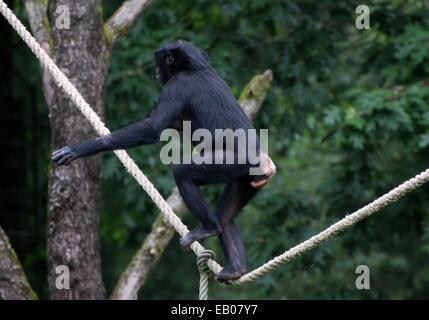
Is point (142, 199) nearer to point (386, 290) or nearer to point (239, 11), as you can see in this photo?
point (239, 11)

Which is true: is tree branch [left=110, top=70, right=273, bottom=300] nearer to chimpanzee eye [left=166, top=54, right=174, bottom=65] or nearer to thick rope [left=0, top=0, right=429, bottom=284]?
chimpanzee eye [left=166, top=54, right=174, bottom=65]

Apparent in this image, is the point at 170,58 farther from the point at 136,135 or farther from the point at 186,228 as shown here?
the point at 186,228

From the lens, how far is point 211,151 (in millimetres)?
5828

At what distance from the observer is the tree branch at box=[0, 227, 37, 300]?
716 centimetres

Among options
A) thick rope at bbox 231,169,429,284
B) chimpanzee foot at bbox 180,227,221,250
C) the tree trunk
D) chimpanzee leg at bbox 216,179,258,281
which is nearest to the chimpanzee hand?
chimpanzee foot at bbox 180,227,221,250

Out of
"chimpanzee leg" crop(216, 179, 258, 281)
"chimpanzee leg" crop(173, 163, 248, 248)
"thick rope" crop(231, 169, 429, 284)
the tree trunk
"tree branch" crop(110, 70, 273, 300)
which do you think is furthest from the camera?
"tree branch" crop(110, 70, 273, 300)

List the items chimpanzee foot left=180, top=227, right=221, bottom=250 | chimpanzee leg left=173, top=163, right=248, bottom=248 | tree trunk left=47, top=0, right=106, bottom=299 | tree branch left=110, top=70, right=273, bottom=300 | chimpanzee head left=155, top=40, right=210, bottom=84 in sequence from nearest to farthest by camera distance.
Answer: chimpanzee leg left=173, top=163, right=248, bottom=248 < chimpanzee foot left=180, top=227, right=221, bottom=250 < chimpanzee head left=155, top=40, right=210, bottom=84 < tree trunk left=47, top=0, right=106, bottom=299 < tree branch left=110, top=70, right=273, bottom=300

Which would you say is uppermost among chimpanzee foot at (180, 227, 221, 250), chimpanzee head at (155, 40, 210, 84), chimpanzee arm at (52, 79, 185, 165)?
chimpanzee head at (155, 40, 210, 84)

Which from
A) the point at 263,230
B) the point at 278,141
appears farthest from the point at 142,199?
the point at 278,141

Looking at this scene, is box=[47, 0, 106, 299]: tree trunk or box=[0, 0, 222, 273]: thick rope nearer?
box=[0, 0, 222, 273]: thick rope

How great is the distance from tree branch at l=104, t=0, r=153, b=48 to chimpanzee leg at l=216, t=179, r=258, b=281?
6.98 feet

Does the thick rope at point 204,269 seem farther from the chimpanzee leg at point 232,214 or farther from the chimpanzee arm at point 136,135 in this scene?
the chimpanzee arm at point 136,135

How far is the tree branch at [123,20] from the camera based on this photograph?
754 centimetres
